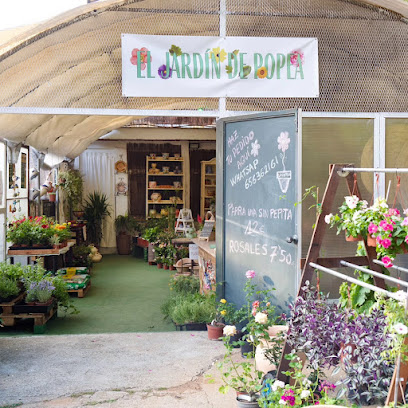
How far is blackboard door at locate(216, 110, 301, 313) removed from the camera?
504 cm

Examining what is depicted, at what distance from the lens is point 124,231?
1412cm

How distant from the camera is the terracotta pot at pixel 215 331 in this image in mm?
5676

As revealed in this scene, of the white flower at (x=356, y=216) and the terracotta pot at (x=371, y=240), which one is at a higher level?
the white flower at (x=356, y=216)

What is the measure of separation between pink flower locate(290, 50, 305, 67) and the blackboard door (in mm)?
835

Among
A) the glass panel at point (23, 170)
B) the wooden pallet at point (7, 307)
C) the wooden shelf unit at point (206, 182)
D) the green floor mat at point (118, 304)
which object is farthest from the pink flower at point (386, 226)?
the wooden shelf unit at point (206, 182)

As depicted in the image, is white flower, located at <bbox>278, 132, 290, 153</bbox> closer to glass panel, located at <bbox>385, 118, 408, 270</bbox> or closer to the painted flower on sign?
glass panel, located at <bbox>385, 118, 408, 270</bbox>

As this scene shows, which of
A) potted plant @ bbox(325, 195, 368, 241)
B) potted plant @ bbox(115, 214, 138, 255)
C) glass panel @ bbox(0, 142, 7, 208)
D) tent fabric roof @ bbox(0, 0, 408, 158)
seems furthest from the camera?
potted plant @ bbox(115, 214, 138, 255)

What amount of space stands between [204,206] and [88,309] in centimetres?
675

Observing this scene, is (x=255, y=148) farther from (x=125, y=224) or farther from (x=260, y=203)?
(x=125, y=224)

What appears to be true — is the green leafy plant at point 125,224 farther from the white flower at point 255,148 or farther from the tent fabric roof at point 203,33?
the white flower at point 255,148

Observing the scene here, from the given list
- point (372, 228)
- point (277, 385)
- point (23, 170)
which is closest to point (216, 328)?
point (277, 385)

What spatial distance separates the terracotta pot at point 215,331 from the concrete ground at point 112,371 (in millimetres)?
80

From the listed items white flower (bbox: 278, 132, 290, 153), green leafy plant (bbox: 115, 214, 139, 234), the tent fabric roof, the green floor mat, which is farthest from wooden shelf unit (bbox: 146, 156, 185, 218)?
white flower (bbox: 278, 132, 290, 153)

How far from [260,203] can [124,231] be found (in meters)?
9.03
